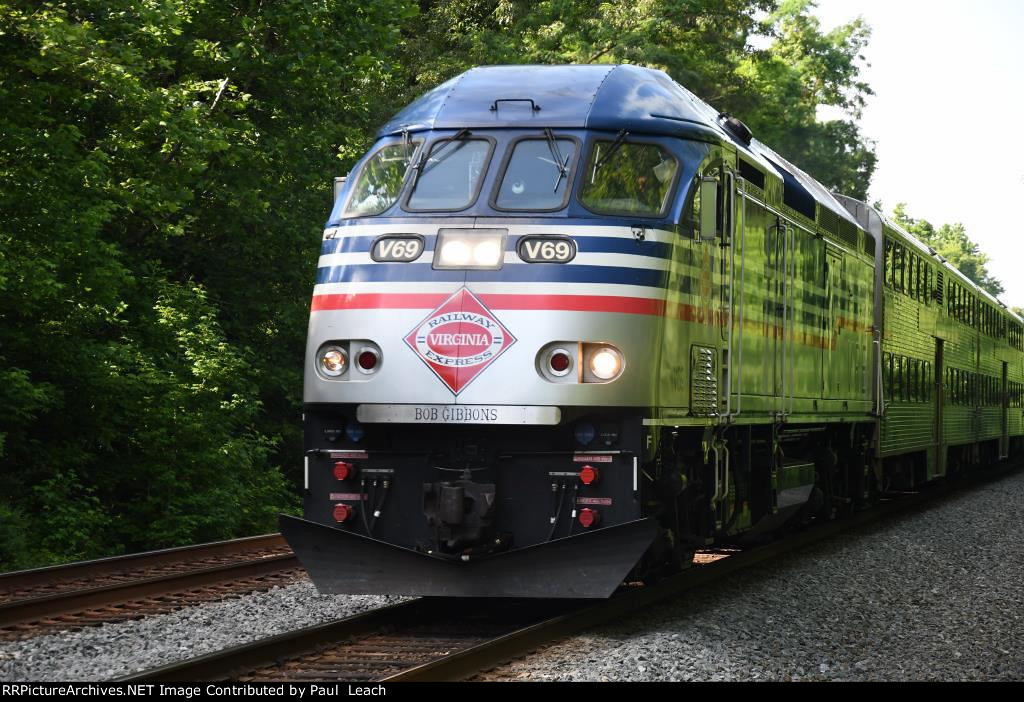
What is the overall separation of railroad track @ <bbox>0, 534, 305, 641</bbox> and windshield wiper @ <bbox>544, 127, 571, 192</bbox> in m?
3.80

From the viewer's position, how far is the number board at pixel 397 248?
8.63 metres

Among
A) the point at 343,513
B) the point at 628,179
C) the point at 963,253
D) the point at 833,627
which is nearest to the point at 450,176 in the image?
the point at 628,179

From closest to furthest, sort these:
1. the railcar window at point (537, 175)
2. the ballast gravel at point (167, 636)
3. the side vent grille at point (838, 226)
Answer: the ballast gravel at point (167, 636), the railcar window at point (537, 175), the side vent grille at point (838, 226)

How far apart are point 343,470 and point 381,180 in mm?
1968

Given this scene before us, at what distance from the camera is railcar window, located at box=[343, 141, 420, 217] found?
9077 mm

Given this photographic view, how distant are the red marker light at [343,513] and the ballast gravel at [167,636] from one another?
72 centimetres

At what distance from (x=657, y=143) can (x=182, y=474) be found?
8.73 m

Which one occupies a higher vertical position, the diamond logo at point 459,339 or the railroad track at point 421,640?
the diamond logo at point 459,339

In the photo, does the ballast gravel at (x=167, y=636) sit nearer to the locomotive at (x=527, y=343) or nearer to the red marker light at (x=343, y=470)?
the locomotive at (x=527, y=343)

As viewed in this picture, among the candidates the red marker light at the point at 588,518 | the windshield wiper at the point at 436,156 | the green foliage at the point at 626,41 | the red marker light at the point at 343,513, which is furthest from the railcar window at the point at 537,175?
the green foliage at the point at 626,41

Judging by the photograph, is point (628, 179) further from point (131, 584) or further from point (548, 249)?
point (131, 584)

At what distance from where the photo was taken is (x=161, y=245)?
67.7 feet

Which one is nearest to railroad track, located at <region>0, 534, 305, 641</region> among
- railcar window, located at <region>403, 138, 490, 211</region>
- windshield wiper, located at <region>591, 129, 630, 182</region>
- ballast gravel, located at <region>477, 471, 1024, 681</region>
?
ballast gravel, located at <region>477, 471, 1024, 681</region>
